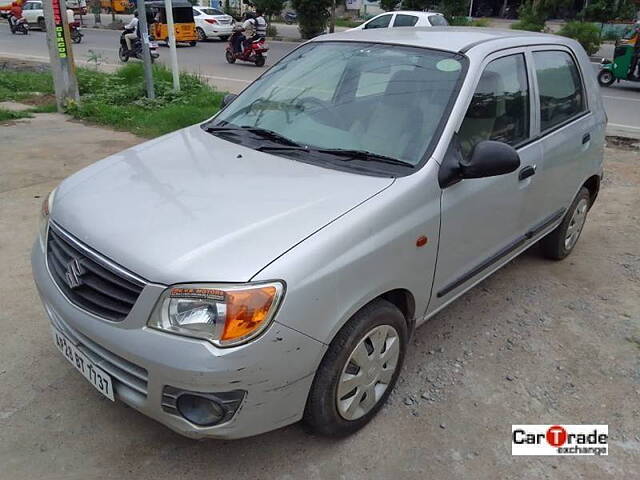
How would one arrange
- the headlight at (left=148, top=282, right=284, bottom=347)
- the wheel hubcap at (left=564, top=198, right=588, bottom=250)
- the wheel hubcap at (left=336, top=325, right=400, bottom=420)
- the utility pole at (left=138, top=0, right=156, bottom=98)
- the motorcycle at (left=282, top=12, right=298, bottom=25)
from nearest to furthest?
the headlight at (left=148, top=282, right=284, bottom=347)
the wheel hubcap at (left=336, top=325, right=400, bottom=420)
the wheel hubcap at (left=564, top=198, right=588, bottom=250)
the utility pole at (left=138, top=0, right=156, bottom=98)
the motorcycle at (left=282, top=12, right=298, bottom=25)

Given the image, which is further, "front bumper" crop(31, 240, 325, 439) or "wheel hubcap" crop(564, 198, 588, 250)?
"wheel hubcap" crop(564, 198, 588, 250)

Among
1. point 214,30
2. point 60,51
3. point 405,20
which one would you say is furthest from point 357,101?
point 214,30

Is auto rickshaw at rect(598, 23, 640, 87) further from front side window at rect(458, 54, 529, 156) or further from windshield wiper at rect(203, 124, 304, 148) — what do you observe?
windshield wiper at rect(203, 124, 304, 148)

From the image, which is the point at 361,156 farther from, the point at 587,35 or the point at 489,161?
the point at 587,35

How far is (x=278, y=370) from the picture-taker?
203 cm

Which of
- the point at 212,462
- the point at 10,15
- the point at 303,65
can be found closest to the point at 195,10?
the point at 10,15

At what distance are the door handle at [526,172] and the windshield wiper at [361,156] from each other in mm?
944

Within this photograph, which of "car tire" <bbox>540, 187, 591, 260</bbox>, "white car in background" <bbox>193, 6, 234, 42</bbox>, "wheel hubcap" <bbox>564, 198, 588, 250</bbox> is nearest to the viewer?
"car tire" <bbox>540, 187, 591, 260</bbox>

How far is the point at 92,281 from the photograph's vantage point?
2180 millimetres

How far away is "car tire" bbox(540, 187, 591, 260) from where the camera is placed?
4.20 meters

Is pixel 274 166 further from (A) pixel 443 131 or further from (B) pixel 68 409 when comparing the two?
(B) pixel 68 409

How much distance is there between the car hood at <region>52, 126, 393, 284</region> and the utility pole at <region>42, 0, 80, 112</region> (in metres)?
6.82

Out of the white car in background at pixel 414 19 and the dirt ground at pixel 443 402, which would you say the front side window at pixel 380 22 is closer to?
the white car in background at pixel 414 19

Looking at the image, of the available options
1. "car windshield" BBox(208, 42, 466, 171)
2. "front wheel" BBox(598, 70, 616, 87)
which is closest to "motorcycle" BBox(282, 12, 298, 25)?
"front wheel" BBox(598, 70, 616, 87)
